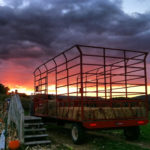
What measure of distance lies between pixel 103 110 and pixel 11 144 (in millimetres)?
3436

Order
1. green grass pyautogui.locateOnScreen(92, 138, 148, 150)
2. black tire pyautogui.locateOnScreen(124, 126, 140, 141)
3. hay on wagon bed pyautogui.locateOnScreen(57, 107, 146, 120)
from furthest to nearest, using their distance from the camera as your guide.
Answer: black tire pyautogui.locateOnScreen(124, 126, 140, 141)
hay on wagon bed pyautogui.locateOnScreen(57, 107, 146, 120)
green grass pyautogui.locateOnScreen(92, 138, 148, 150)

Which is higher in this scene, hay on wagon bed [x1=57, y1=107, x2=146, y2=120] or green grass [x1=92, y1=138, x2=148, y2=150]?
hay on wagon bed [x1=57, y1=107, x2=146, y2=120]

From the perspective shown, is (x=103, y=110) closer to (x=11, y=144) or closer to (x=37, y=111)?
(x=11, y=144)

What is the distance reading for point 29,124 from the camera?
384 inches

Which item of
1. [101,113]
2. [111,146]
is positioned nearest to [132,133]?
[111,146]

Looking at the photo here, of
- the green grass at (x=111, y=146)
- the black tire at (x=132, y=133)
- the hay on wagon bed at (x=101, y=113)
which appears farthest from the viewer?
the black tire at (x=132, y=133)

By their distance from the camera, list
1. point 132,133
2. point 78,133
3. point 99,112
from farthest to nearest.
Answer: point 132,133 < point 99,112 < point 78,133

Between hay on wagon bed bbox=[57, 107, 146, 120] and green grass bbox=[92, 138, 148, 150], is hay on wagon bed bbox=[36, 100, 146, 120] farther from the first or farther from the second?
green grass bbox=[92, 138, 148, 150]

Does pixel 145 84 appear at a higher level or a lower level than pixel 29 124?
higher

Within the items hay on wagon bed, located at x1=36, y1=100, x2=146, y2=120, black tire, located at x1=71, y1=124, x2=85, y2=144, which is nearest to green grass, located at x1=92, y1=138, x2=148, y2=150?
black tire, located at x1=71, y1=124, x2=85, y2=144

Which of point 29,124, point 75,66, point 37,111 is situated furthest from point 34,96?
point 75,66

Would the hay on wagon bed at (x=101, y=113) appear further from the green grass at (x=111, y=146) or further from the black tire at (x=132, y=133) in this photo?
the green grass at (x=111, y=146)

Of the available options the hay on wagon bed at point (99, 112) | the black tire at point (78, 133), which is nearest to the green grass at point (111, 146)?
the black tire at point (78, 133)

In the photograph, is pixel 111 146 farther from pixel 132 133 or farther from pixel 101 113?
pixel 132 133
